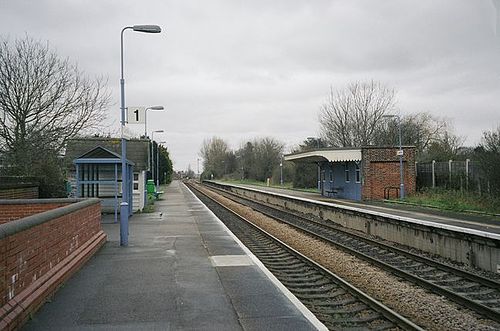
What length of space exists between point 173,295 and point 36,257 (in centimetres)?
200

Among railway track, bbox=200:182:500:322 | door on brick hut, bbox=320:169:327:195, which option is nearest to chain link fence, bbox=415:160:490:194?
door on brick hut, bbox=320:169:327:195

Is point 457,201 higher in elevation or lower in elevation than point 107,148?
lower

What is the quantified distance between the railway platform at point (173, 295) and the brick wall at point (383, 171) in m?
22.3

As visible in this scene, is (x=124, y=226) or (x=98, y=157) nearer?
(x=124, y=226)

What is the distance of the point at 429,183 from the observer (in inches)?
1271

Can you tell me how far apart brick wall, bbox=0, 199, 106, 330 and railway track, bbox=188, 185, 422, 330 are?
12.4ft

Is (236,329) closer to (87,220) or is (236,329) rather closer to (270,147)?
(87,220)

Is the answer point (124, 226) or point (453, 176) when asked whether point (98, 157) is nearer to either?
point (124, 226)

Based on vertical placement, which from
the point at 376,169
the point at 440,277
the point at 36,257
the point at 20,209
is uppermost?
the point at 376,169

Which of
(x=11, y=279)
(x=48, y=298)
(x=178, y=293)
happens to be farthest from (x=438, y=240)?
(x=11, y=279)

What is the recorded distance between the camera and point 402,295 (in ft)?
27.6

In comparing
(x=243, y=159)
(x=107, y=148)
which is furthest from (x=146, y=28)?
(x=243, y=159)

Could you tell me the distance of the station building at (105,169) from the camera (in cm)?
2036

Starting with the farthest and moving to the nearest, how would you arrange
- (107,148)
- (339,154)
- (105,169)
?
(339,154) < (107,148) < (105,169)
